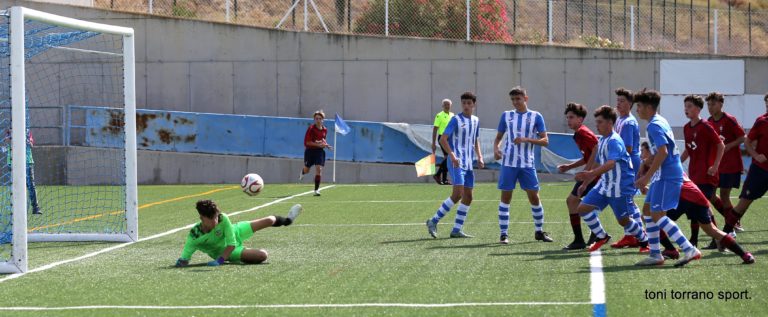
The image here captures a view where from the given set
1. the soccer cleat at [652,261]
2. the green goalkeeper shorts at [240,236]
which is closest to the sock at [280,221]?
the green goalkeeper shorts at [240,236]

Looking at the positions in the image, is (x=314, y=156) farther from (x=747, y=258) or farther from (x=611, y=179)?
(x=747, y=258)

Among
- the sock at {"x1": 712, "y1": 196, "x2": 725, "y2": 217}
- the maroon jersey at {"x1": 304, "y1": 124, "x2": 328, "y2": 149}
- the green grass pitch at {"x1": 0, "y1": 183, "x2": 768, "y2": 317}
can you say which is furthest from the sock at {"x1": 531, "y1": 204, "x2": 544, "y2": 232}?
the maroon jersey at {"x1": 304, "y1": 124, "x2": 328, "y2": 149}

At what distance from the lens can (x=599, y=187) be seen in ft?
38.4

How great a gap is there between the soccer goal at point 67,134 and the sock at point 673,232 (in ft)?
19.8

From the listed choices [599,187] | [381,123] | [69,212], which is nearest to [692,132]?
[599,187]

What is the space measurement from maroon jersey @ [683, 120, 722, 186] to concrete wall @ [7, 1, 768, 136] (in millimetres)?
19187

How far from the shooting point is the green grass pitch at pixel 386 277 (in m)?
8.15

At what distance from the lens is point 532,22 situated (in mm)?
32656

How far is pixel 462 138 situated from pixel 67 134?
20777 millimetres

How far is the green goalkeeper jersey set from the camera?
10938 mm

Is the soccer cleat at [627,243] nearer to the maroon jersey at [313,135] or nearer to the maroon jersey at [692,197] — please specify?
the maroon jersey at [692,197]

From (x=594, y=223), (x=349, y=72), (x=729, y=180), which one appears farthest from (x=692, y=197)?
(x=349, y=72)

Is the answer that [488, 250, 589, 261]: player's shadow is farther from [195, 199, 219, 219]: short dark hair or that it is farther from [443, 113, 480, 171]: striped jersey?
[195, 199, 219, 219]: short dark hair

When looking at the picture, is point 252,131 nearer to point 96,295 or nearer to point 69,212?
point 69,212
